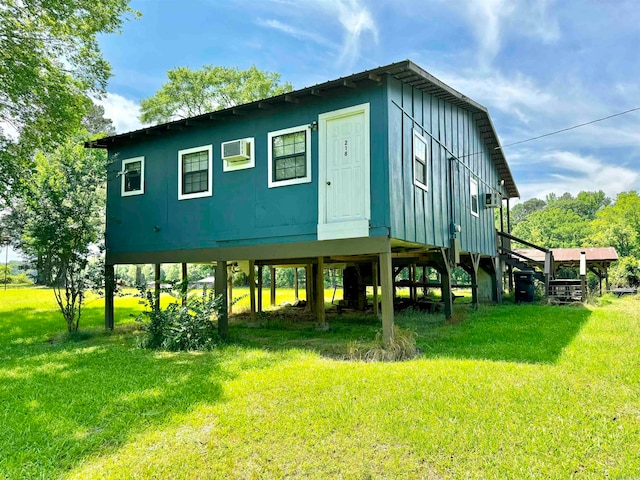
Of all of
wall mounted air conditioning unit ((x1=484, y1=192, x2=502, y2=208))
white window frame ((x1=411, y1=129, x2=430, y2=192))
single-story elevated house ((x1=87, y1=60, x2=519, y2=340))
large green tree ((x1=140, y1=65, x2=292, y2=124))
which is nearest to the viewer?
single-story elevated house ((x1=87, y1=60, x2=519, y2=340))

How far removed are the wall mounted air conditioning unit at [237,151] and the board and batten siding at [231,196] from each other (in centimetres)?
20

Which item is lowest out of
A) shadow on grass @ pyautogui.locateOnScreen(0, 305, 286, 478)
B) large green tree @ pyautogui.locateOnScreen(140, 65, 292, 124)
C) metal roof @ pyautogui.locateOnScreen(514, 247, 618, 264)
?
shadow on grass @ pyautogui.locateOnScreen(0, 305, 286, 478)

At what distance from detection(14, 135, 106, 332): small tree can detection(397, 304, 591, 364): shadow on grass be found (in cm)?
758

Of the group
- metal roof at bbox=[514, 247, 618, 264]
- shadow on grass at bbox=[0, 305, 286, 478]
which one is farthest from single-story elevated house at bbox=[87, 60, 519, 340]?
metal roof at bbox=[514, 247, 618, 264]

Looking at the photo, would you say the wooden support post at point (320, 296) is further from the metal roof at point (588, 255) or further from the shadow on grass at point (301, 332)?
the metal roof at point (588, 255)

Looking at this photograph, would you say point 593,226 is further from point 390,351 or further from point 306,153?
point 390,351

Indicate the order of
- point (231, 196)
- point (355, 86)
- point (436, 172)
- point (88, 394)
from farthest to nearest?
point (436, 172), point (231, 196), point (355, 86), point (88, 394)

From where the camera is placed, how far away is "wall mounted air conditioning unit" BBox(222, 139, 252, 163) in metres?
8.36

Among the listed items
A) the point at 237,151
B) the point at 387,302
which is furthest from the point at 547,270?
the point at 237,151

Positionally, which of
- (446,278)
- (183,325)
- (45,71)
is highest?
(45,71)

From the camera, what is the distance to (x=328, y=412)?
4.13 metres

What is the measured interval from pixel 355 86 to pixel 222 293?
4.72 meters

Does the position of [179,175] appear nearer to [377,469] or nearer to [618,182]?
[377,469]

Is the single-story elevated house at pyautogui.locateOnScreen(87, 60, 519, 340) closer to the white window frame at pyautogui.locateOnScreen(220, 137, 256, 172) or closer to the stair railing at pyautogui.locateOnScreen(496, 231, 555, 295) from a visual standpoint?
the white window frame at pyautogui.locateOnScreen(220, 137, 256, 172)
